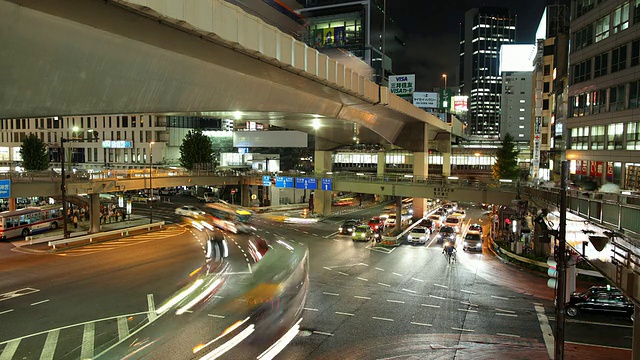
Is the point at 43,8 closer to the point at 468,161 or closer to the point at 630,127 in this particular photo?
the point at 630,127

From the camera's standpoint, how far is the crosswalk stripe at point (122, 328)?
51.2 feet

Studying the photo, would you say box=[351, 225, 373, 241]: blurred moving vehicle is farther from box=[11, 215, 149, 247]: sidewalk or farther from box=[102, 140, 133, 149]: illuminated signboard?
box=[102, 140, 133, 149]: illuminated signboard

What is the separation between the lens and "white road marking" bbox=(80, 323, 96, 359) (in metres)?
14.0

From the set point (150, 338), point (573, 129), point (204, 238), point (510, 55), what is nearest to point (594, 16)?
point (573, 129)

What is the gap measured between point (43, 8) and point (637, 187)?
37728mm

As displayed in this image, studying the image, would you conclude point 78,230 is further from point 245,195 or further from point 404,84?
point 404,84

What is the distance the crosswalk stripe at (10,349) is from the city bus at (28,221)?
26361 mm

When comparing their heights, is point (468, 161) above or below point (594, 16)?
below

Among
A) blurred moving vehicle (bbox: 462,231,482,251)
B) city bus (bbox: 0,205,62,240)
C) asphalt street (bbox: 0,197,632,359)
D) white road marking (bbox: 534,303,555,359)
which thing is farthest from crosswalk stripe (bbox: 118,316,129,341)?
city bus (bbox: 0,205,62,240)

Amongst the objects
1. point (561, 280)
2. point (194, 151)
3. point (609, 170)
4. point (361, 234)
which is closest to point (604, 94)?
point (609, 170)

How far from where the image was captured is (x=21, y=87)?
11523 mm

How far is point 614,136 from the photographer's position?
34969 millimetres

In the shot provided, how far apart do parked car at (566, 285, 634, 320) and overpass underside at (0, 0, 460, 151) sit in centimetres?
1792

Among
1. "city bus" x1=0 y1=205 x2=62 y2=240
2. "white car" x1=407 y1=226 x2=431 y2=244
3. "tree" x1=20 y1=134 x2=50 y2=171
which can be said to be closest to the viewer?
"city bus" x1=0 y1=205 x2=62 y2=240
